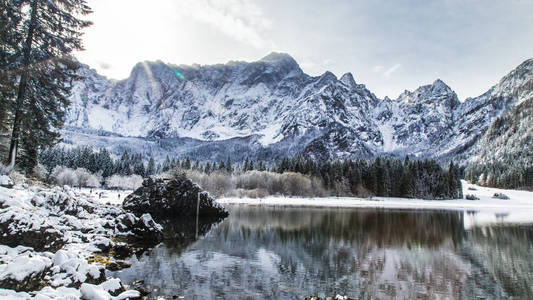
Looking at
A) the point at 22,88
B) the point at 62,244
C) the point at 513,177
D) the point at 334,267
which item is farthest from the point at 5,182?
the point at 513,177

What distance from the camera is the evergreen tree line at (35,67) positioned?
25828 millimetres

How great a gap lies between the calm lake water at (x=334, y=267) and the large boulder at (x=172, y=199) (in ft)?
73.1

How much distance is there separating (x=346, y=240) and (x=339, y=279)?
681 inches

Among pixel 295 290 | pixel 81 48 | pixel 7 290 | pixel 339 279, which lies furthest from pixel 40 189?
pixel 339 279

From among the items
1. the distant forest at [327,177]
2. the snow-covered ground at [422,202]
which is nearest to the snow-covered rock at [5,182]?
the snow-covered ground at [422,202]

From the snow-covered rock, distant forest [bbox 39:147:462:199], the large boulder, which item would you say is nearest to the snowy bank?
the snow-covered rock

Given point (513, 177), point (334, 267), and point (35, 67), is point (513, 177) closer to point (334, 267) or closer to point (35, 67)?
point (334, 267)

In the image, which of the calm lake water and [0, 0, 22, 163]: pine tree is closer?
the calm lake water

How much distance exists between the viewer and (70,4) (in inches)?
1137

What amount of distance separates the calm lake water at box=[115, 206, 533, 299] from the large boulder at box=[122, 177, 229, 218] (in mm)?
22285

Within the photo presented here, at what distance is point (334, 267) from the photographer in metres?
25.4

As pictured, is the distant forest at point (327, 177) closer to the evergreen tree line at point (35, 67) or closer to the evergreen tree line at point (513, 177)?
the evergreen tree line at point (513, 177)

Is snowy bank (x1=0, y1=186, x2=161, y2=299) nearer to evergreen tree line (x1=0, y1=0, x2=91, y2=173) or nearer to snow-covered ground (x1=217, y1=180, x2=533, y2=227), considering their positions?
evergreen tree line (x1=0, y1=0, x2=91, y2=173)

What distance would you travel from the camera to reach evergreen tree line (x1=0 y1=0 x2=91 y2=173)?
25.8 meters
